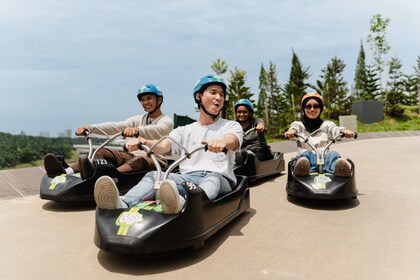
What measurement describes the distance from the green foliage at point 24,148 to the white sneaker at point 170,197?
370 cm

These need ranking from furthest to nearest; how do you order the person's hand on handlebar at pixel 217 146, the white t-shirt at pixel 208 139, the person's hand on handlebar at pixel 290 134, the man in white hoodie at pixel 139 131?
the person's hand on handlebar at pixel 290 134 → the man in white hoodie at pixel 139 131 → the white t-shirt at pixel 208 139 → the person's hand on handlebar at pixel 217 146

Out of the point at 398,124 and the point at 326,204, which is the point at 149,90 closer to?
the point at 326,204

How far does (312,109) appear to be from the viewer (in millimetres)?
4461

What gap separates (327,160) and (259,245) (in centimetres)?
178

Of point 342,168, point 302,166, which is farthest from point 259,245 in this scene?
point 342,168

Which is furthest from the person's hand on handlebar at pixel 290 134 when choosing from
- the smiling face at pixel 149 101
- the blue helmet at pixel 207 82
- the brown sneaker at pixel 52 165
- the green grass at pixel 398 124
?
the green grass at pixel 398 124

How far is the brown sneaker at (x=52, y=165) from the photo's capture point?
12.7 ft

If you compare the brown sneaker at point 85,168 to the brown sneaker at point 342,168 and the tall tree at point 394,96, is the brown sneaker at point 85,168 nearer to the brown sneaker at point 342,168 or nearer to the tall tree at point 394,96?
the brown sneaker at point 342,168

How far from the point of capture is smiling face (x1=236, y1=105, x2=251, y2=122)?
5.60 meters

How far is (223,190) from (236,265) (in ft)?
2.51

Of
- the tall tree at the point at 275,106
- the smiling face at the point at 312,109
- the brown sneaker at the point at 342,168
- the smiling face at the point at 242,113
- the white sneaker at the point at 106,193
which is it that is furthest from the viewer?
the tall tree at the point at 275,106

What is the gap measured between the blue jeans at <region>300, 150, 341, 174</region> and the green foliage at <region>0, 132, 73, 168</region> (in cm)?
356

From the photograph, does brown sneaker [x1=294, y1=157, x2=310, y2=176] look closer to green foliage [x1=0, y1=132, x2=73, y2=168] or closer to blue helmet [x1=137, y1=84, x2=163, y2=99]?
blue helmet [x1=137, y1=84, x2=163, y2=99]

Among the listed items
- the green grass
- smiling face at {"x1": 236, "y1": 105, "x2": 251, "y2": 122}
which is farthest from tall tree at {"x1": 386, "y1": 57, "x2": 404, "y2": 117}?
smiling face at {"x1": 236, "y1": 105, "x2": 251, "y2": 122}
